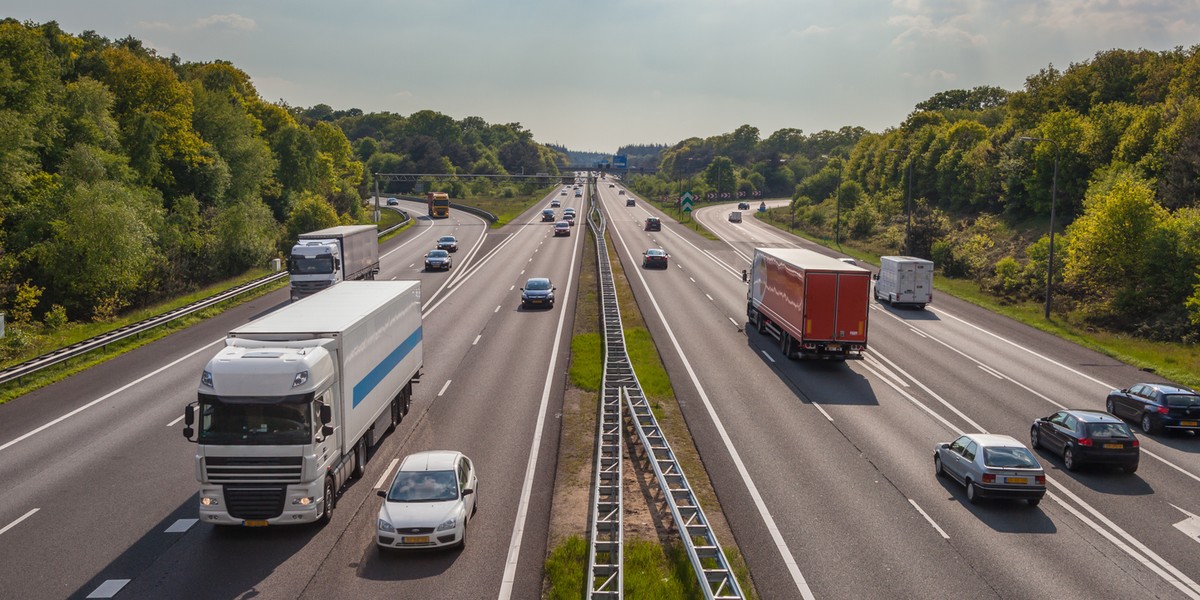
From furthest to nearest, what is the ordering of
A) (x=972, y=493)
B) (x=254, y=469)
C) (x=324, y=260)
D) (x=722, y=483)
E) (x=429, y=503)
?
(x=324, y=260) → (x=722, y=483) → (x=972, y=493) → (x=429, y=503) → (x=254, y=469)

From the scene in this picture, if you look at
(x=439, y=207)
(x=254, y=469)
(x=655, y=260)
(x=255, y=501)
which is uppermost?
(x=439, y=207)

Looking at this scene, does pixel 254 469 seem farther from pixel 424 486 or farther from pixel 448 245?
pixel 448 245

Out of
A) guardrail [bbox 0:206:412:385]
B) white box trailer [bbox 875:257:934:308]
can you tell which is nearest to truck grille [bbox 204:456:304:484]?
guardrail [bbox 0:206:412:385]

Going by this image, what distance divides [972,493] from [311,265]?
114ft

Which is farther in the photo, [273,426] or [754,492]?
[754,492]

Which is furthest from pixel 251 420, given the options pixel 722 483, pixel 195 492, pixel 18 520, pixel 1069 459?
pixel 1069 459

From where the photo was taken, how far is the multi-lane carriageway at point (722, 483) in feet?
50.9

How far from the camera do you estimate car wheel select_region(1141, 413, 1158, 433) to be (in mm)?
26047

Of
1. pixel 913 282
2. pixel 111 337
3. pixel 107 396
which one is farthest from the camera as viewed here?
pixel 913 282

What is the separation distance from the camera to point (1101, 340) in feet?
131

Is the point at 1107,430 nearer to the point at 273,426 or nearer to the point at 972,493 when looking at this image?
the point at 972,493

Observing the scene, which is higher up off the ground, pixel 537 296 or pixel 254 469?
pixel 254 469

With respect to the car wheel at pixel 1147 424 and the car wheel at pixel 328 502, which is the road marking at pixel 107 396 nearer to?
the car wheel at pixel 328 502

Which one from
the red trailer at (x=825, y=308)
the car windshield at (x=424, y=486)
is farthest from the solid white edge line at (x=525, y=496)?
the red trailer at (x=825, y=308)
